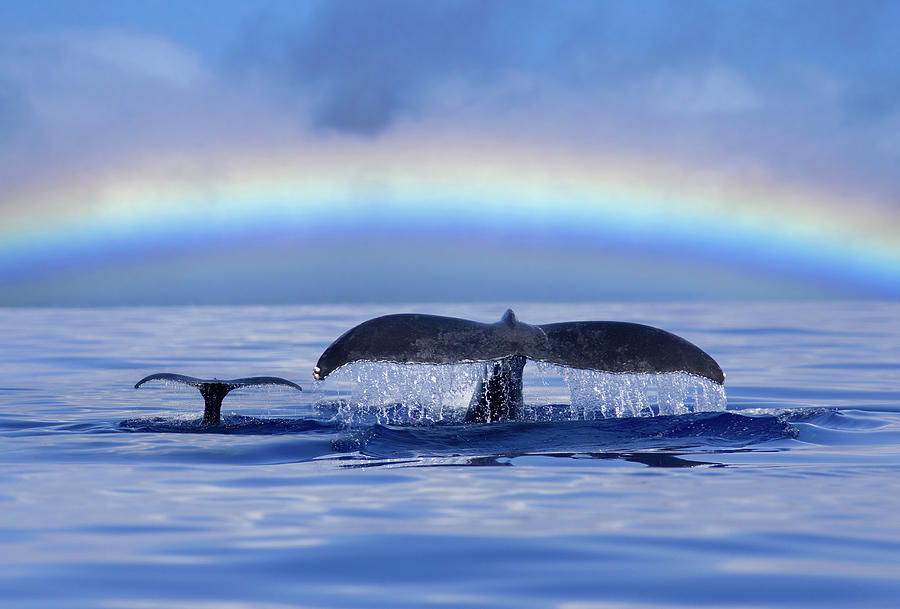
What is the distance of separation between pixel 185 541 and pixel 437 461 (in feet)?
10.0

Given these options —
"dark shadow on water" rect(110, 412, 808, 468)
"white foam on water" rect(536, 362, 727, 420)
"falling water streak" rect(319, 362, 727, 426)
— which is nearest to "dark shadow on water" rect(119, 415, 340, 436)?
"dark shadow on water" rect(110, 412, 808, 468)

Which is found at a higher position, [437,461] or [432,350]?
[432,350]

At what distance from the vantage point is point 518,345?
9.98m

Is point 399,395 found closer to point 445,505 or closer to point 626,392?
point 626,392

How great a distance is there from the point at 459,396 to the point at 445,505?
7884 mm

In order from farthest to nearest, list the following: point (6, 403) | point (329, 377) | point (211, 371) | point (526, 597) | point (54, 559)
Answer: point (211, 371)
point (6, 403)
point (329, 377)
point (54, 559)
point (526, 597)

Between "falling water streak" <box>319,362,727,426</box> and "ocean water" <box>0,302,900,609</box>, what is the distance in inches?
2.6

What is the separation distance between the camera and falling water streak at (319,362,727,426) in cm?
985

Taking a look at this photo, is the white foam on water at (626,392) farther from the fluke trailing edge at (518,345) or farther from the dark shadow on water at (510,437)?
the dark shadow on water at (510,437)

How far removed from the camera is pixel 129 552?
5398mm

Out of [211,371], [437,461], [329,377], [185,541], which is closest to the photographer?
[185,541]

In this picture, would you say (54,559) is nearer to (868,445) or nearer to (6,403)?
(868,445)

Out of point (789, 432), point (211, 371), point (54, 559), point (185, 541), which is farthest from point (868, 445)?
point (211, 371)

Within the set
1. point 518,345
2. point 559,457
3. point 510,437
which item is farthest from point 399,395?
point 559,457
